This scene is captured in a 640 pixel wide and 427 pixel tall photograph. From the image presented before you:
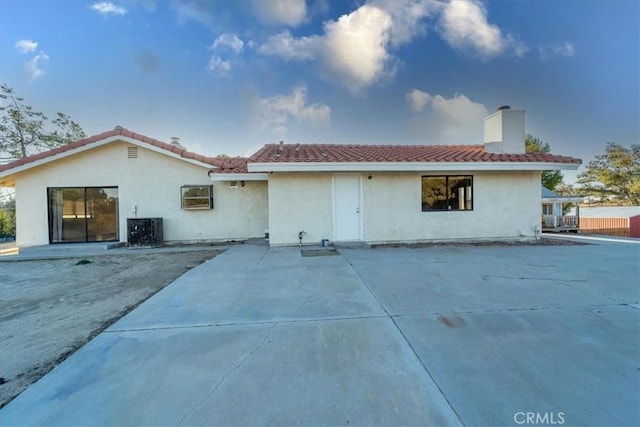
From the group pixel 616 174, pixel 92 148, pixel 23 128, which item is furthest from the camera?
pixel 616 174

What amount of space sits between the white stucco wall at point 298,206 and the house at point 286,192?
0.11ft

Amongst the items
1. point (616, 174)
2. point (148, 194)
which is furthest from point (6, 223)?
point (616, 174)

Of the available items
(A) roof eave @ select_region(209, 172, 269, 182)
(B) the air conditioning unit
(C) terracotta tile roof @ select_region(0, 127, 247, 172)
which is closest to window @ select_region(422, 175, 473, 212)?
(A) roof eave @ select_region(209, 172, 269, 182)

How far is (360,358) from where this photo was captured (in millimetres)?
2594

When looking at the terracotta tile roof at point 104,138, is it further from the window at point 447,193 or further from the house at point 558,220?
the house at point 558,220

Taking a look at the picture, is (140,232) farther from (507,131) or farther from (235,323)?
(507,131)

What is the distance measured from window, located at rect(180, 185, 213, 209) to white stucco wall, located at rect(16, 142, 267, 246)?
0.58 ft

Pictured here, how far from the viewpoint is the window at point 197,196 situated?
1059 cm

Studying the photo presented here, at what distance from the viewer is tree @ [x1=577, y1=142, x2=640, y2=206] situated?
31391mm

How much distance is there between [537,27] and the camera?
10789 mm

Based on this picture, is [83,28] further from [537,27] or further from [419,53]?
[537,27]

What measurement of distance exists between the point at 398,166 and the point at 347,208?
2115mm

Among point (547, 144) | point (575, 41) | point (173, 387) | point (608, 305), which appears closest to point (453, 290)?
point (608, 305)

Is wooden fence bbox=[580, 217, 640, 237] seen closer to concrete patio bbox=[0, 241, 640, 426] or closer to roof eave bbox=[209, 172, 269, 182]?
concrete patio bbox=[0, 241, 640, 426]
